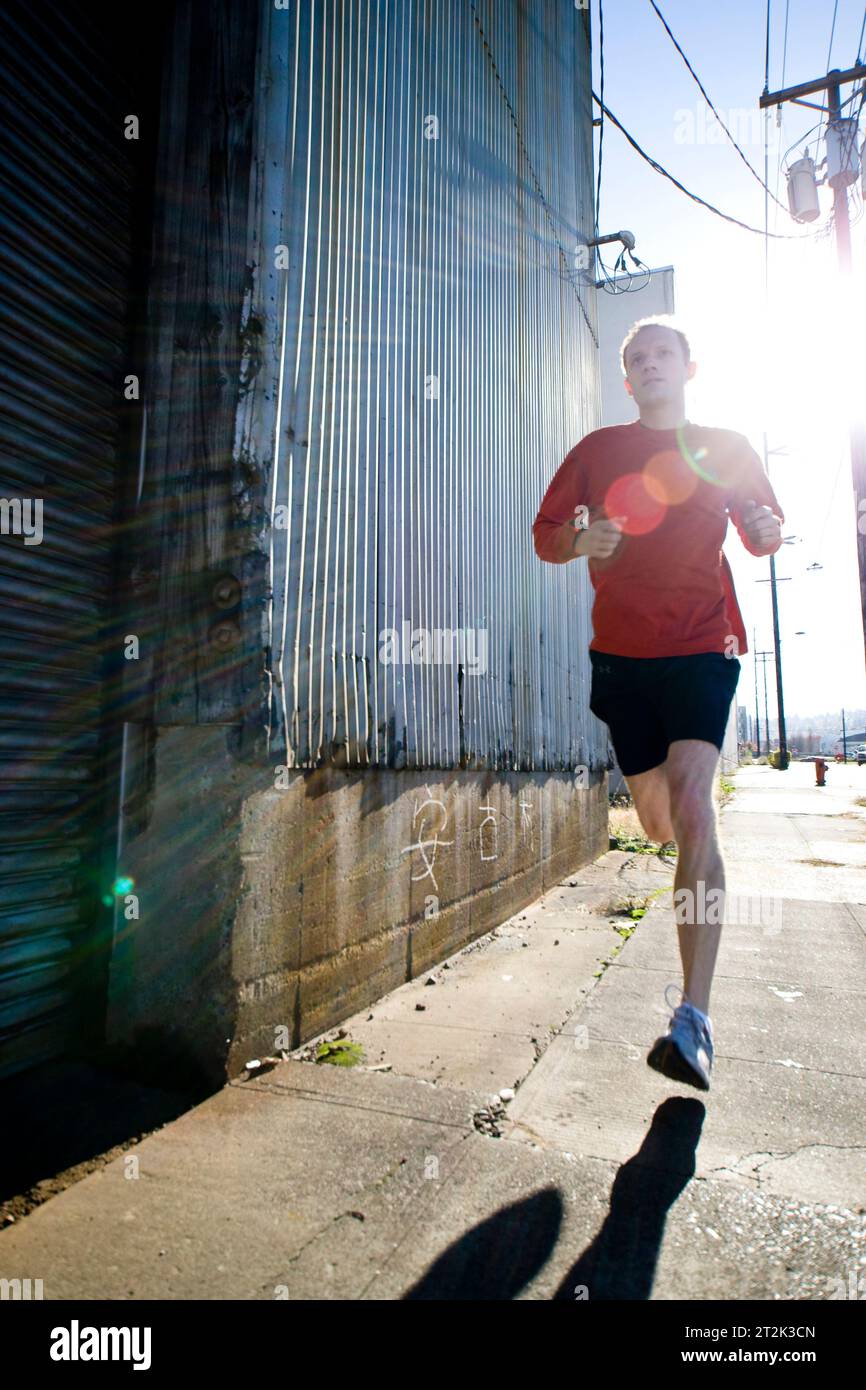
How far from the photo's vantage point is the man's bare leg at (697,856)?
2.15 meters

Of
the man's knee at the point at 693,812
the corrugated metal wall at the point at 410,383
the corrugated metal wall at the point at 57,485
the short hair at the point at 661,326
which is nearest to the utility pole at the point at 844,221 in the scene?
the corrugated metal wall at the point at 410,383

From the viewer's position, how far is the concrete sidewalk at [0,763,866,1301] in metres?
1.39

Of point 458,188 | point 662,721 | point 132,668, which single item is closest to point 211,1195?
point 132,668

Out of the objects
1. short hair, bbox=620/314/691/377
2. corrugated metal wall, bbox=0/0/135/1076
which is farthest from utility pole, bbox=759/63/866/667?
corrugated metal wall, bbox=0/0/135/1076

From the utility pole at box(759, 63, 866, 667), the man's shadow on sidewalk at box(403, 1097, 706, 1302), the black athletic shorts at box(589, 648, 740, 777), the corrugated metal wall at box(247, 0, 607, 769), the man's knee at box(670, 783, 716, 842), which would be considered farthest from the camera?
the utility pole at box(759, 63, 866, 667)

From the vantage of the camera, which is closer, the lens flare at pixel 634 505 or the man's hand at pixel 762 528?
the man's hand at pixel 762 528

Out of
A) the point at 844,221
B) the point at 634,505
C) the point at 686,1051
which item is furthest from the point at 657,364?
the point at 844,221

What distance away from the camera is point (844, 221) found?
1255 cm

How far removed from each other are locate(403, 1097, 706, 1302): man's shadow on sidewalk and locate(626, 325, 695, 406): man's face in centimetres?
235

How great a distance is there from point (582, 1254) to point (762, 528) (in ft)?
6.85

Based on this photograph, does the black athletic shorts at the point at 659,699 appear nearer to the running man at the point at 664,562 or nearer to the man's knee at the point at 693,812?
the running man at the point at 664,562

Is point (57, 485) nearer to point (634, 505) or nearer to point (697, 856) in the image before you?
point (634, 505)

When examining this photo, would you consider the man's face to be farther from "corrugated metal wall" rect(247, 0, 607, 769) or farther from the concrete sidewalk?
the concrete sidewalk

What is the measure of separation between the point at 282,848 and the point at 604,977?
5.69ft
